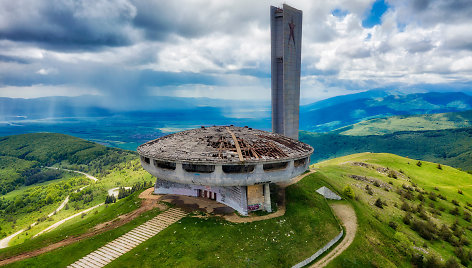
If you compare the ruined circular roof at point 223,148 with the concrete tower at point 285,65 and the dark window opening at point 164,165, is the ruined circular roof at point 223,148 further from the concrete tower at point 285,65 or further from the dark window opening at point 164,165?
the concrete tower at point 285,65

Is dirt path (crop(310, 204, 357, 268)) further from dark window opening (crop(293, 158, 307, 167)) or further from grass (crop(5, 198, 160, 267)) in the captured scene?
grass (crop(5, 198, 160, 267))

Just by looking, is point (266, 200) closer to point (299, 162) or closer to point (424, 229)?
point (299, 162)

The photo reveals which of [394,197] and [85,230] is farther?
[394,197]

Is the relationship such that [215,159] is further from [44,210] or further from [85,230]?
[44,210]

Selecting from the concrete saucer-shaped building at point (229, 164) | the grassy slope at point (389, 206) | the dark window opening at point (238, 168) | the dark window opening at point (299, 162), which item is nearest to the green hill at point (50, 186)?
the concrete saucer-shaped building at point (229, 164)

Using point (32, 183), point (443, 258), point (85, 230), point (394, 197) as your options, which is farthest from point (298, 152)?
point (32, 183)

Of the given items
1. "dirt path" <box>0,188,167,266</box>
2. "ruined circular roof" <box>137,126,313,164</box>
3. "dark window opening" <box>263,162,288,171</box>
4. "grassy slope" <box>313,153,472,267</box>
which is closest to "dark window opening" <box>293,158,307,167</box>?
"ruined circular roof" <box>137,126,313,164</box>
